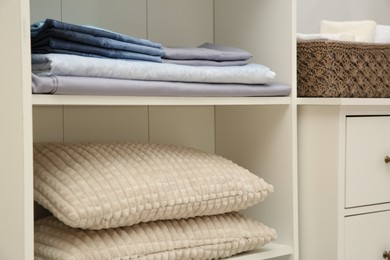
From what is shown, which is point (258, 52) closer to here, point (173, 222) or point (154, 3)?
point (154, 3)

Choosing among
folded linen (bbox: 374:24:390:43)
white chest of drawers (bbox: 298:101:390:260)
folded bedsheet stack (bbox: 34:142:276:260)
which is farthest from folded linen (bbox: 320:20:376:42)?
folded bedsheet stack (bbox: 34:142:276:260)

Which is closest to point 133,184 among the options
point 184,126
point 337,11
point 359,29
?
point 184,126

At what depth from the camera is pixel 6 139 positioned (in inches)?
47.0

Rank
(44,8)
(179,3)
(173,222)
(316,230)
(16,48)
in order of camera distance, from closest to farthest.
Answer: (16,48)
(173,222)
(44,8)
(316,230)
(179,3)

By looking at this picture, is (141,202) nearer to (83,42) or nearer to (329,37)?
(83,42)

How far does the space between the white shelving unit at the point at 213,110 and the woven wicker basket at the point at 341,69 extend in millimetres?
57

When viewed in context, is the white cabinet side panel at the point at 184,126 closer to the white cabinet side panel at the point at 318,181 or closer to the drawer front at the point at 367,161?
the white cabinet side panel at the point at 318,181

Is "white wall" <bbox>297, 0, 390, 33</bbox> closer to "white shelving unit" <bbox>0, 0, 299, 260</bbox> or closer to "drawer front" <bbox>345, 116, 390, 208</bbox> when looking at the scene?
"white shelving unit" <bbox>0, 0, 299, 260</bbox>

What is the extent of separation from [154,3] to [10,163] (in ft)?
2.31

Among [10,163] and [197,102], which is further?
[197,102]

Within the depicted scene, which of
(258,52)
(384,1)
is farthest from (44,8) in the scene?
(384,1)

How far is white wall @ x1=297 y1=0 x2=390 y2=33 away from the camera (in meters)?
2.12

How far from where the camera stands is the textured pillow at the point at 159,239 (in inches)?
50.1

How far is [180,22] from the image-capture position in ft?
5.90
